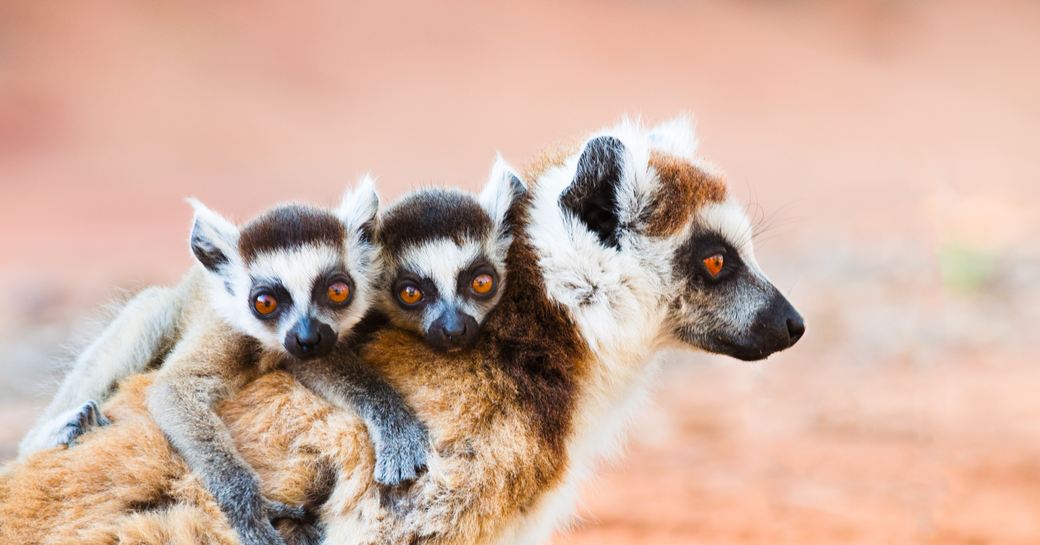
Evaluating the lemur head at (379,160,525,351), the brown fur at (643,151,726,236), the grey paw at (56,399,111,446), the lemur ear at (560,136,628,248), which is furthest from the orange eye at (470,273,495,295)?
the grey paw at (56,399,111,446)

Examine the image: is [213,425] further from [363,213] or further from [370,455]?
[363,213]

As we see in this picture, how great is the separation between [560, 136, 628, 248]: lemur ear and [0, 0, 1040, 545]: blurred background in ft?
5.17

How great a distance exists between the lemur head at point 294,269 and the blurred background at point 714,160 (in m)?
1.78

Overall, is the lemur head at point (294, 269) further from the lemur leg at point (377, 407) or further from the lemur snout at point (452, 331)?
the lemur snout at point (452, 331)

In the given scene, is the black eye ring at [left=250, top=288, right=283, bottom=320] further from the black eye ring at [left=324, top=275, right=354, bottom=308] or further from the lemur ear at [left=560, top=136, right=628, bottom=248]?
the lemur ear at [left=560, top=136, right=628, bottom=248]

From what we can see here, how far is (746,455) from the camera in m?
9.85

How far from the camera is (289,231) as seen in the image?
484cm

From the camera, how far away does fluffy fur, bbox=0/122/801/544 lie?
394 cm

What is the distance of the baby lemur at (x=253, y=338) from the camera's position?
4.02 meters

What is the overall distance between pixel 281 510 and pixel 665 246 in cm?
193

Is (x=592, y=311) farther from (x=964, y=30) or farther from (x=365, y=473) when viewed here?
(x=964, y=30)

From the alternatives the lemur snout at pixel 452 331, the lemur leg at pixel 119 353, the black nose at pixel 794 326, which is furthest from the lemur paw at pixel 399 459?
the black nose at pixel 794 326

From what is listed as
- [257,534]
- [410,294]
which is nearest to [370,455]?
[257,534]

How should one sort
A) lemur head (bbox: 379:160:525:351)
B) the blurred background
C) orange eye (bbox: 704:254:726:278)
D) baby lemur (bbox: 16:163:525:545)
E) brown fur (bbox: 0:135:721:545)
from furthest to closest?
1. the blurred background
2. orange eye (bbox: 704:254:726:278)
3. lemur head (bbox: 379:160:525:351)
4. baby lemur (bbox: 16:163:525:545)
5. brown fur (bbox: 0:135:721:545)
